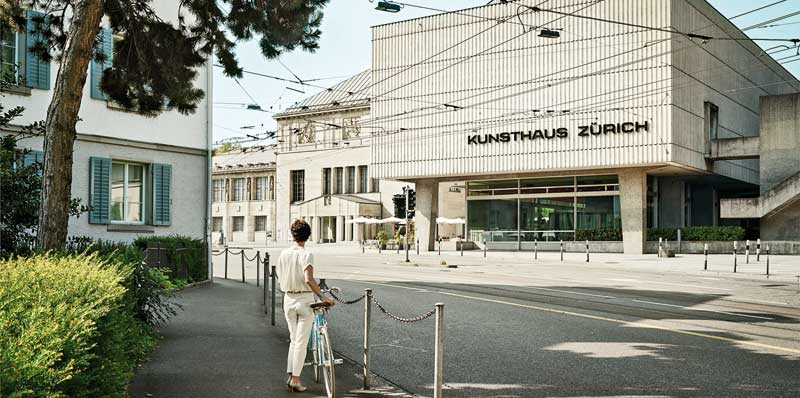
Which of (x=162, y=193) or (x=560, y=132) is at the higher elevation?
(x=560, y=132)

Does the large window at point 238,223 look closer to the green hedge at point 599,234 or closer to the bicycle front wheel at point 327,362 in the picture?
the green hedge at point 599,234

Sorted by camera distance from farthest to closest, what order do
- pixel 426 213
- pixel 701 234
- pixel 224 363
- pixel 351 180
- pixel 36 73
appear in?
pixel 351 180
pixel 426 213
pixel 701 234
pixel 36 73
pixel 224 363

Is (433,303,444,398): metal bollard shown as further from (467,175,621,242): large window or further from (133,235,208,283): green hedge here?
(467,175,621,242): large window

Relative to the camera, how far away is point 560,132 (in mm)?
44594

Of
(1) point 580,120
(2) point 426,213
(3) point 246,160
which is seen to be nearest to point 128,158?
(1) point 580,120

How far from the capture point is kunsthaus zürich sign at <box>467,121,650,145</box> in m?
42.0

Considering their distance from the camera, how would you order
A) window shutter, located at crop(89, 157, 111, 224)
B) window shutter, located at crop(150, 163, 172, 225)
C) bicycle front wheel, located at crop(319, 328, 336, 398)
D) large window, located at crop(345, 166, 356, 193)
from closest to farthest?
bicycle front wheel, located at crop(319, 328, 336, 398) < window shutter, located at crop(89, 157, 111, 224) < window shutter, located at crop(150, 163, 172, 225) < large window, located at crop(345, 166, 356, 193)

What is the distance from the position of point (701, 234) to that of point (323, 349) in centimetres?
3900

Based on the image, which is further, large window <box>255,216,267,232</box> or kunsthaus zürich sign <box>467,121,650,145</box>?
large window <box>255,216,267,232</box>

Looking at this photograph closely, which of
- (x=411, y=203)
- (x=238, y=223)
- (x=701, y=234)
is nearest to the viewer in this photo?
(x=411, y=203)

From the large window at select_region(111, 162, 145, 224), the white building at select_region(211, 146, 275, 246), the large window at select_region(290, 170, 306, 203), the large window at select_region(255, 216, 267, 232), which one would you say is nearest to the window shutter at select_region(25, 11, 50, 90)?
the large window at select_region(111, 162, 145, 224)

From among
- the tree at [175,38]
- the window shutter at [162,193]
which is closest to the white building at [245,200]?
the window shutter at [162,193]

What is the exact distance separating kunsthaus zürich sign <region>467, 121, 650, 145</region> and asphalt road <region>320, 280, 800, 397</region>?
2629 cm

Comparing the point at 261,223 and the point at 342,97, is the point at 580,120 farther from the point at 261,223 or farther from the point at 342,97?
the point at 261,223
